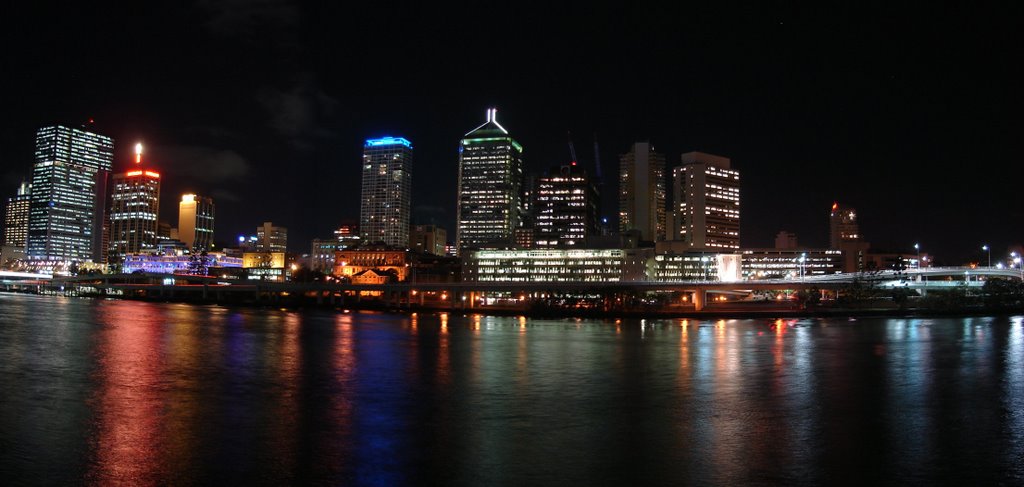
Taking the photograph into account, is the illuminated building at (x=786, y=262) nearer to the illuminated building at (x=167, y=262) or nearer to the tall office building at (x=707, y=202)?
the tall office building at (x=707, y=202)

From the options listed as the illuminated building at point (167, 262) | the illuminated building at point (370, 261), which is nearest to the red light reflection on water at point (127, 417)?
the illuminated building at point (370, 261)

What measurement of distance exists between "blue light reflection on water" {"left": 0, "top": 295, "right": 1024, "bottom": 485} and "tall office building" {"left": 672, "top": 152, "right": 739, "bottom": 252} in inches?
5743

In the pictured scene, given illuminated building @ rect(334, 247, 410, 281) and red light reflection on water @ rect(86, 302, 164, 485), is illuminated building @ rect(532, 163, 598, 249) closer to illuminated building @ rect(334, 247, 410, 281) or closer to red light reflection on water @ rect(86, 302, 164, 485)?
illuminated building @ rect(334, 247, 410, 281)

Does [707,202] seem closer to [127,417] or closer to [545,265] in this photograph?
[545,265]

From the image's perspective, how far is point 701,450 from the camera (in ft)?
44.8

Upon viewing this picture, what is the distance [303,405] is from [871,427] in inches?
535

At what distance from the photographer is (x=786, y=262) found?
172m

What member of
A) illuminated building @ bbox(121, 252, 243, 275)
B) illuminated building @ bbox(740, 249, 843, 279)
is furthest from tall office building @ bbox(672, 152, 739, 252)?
illuminated building @ bbox(121, 252, 243, 275)

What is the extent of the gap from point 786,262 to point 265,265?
12750 cm

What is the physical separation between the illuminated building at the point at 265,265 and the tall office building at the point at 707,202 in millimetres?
98127

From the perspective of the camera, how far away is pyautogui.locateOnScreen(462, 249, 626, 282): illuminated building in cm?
13938

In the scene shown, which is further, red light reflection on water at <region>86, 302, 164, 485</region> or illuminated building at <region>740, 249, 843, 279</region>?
illuminated building at <region>740, 249, 843, 279</region>

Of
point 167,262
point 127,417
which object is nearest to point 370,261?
point 167,262

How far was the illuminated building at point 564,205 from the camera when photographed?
609ft
